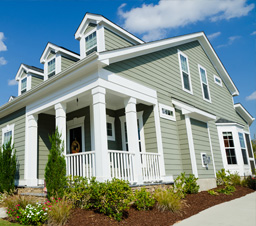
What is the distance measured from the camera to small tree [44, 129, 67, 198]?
584 cm

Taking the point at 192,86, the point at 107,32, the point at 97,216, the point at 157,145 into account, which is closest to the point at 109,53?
the point at 107,32

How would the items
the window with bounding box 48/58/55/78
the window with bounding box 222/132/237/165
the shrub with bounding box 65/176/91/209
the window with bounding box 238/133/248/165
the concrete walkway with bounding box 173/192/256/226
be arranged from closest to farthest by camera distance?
the concrete walkway with bounding box 173/192/256/226 → the shrub with bounding box 65/176/91/209 → the window with bounding box 48/58/55/78 → the window with bounding box 222/132/237/165 → the window with bounding box 238/133/248/165

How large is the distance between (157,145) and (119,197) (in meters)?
3.14

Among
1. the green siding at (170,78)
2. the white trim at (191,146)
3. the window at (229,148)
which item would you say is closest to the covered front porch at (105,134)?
the green siding at (170,78)

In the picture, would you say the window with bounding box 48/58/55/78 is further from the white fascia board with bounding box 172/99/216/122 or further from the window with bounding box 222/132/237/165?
the window with bounding box 222/132/237/165

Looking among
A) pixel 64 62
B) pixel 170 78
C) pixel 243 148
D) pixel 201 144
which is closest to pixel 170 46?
pixel 170 78

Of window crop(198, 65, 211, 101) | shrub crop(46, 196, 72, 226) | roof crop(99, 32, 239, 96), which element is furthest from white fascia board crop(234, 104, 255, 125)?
shrub crop(46, 196, 72, 226)

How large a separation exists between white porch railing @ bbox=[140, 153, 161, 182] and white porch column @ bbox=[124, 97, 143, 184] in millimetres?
473

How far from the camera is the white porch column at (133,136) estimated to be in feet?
22.1

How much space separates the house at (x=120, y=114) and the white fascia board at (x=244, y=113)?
15.3 feet

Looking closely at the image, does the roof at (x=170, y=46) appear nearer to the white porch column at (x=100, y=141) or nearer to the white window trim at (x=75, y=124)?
the white porch column at (x=100, y=141)

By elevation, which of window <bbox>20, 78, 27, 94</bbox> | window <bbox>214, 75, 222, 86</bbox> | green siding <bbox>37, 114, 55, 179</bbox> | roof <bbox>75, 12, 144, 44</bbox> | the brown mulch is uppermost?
roof <bbox>75, 12, 144, 44</bbox>

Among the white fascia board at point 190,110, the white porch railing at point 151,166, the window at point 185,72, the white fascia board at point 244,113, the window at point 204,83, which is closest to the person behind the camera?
the white porch railing at point 151,166

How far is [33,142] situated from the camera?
8.80 m
